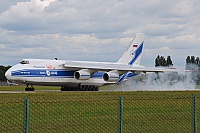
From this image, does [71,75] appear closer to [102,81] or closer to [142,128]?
[102,81]

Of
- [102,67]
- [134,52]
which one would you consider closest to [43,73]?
[102,67]

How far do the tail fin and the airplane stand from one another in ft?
0.43

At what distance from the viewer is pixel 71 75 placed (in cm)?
5156

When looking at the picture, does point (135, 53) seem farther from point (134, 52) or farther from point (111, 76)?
point (111, 76)

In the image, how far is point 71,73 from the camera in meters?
51.5

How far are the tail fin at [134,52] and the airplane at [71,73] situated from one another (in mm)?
131

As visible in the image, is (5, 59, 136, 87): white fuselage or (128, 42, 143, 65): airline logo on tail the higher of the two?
(128, 42, 143, 65): airline logo on tail

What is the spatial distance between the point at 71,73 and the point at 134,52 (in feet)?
40.4

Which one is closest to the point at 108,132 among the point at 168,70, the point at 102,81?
the point at 102,81

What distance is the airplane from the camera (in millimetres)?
47344

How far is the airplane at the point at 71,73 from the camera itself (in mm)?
47344

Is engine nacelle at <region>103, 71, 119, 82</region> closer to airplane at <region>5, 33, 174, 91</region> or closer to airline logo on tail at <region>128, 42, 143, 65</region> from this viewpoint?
airplane at <region>5, 33, 174, 91</region>

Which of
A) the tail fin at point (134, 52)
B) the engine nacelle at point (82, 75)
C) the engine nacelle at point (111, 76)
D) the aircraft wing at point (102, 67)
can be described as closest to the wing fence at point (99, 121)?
the engine nacelle at point (82, 75)

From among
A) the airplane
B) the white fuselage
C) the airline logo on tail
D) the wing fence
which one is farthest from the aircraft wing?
the wing fence
